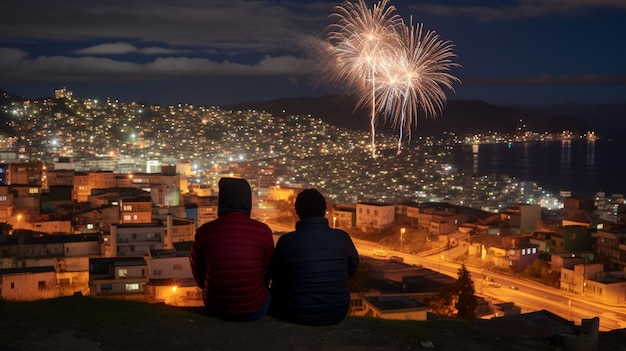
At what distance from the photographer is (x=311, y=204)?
2.91 metres

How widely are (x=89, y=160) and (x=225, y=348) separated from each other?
30.4m

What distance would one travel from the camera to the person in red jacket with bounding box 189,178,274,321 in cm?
289

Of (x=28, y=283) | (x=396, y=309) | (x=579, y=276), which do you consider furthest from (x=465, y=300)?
(x=28, y=283)

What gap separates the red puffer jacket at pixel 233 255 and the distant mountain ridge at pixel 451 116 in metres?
54.1

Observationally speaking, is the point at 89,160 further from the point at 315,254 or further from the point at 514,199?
the point at 315,254

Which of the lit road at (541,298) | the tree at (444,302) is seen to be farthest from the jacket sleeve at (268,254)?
the lit road at (541,298)

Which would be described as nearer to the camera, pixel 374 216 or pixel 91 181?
pixel 374 216

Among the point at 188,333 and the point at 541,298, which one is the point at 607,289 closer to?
the point at 541,298

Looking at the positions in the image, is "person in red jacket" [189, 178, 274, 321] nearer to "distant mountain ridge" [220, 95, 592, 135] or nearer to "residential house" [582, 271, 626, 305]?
"residential house" [582, 271, 626, 305]

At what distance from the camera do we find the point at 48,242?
1220 centimetres

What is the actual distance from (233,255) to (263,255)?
142 millimetres

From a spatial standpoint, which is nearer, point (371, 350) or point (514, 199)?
point (371, 350)

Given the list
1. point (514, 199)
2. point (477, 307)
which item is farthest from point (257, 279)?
point (514, 199)

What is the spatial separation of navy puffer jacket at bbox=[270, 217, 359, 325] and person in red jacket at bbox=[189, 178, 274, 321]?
9 centimetres
